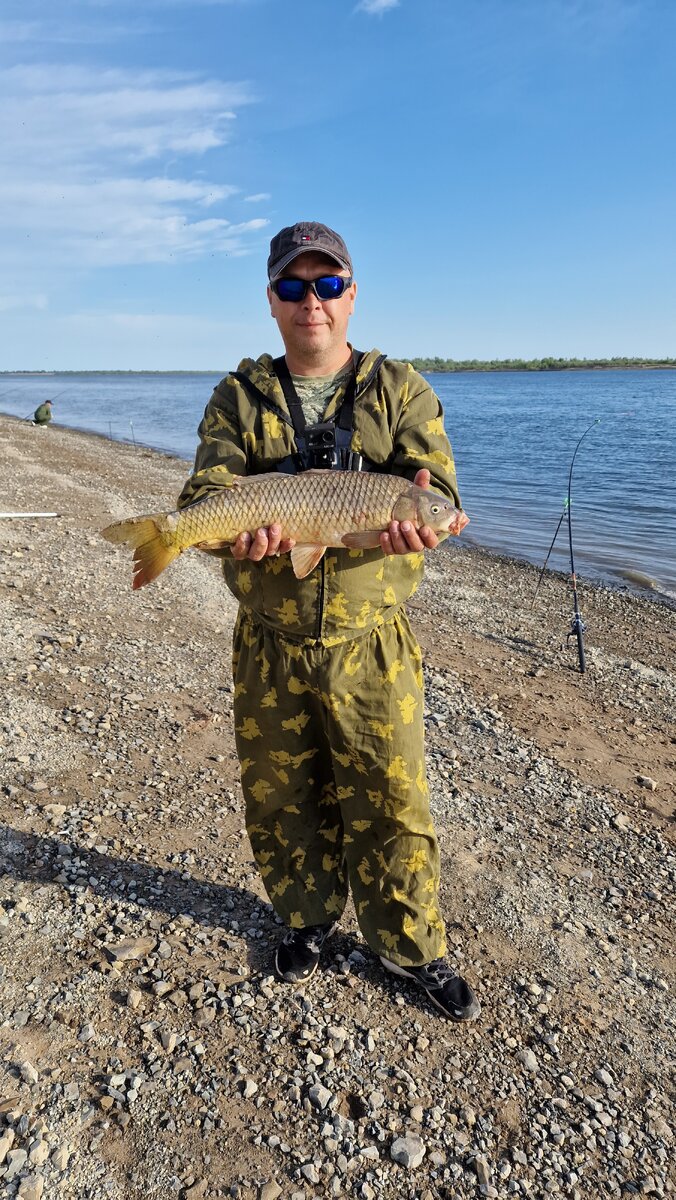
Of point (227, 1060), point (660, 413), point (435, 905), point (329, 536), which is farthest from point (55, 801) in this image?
point (660, 413)

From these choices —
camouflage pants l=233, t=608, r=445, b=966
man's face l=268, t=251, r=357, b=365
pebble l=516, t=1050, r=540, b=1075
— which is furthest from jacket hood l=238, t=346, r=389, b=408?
pebble l=516, t=1050, r=540, b=1075

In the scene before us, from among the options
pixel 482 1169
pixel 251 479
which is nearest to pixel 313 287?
pixel 251 479

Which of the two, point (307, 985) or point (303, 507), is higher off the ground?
point (303, 507)

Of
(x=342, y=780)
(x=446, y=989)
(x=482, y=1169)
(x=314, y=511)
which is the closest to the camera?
(x=482, y=1169)

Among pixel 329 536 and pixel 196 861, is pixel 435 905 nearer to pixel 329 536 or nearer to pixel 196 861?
pixel 196 861

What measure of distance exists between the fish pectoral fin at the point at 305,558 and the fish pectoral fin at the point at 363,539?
0.37 ft

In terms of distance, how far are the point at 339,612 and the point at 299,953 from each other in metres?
1.84

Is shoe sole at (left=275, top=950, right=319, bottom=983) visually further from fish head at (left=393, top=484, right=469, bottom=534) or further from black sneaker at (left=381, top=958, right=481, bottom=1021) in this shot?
fish head at (left=393, top=484, right=469, bottom=534)

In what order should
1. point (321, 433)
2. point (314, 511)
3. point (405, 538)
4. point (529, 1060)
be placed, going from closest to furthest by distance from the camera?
point (405, 538) → point (314, 511) → point (321, 433) → point (529, 1060)

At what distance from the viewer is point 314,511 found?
10.3 ft

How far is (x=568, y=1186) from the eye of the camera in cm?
282

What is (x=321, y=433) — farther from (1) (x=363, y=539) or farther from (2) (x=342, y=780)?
(2) (x=342, y=780)

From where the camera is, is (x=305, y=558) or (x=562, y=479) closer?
(x=305, y=558)

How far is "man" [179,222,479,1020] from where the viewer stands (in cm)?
321
